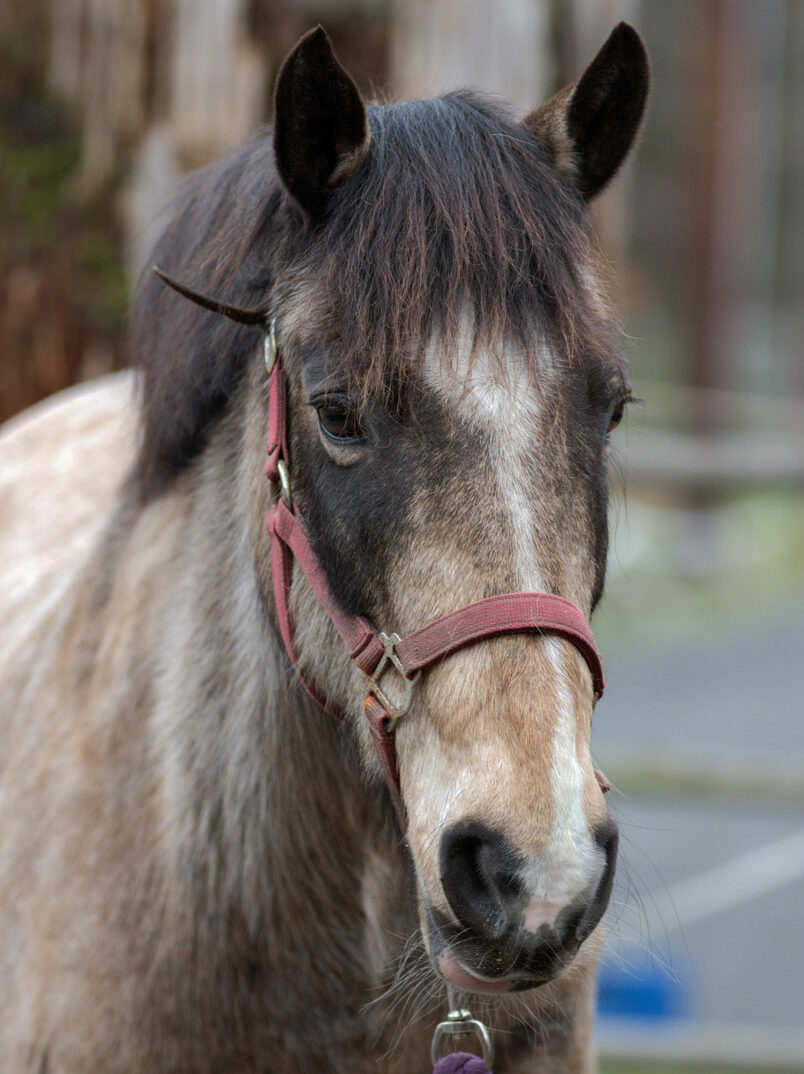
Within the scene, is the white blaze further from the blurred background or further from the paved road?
the paved road

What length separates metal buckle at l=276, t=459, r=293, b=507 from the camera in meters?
2.06

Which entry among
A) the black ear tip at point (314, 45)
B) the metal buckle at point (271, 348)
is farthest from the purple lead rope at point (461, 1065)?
the black ear tip at point (314, 45)

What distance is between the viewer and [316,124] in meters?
2.02

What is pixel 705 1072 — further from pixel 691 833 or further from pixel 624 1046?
pixel 691 833

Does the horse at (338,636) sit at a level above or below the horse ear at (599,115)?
below

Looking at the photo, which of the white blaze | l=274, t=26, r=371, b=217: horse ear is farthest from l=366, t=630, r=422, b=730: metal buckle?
l=274, t=26, r=371, b=217: horse ear

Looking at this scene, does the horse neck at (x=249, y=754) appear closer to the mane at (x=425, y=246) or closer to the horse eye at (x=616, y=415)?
the mane at (x=425, y=246)

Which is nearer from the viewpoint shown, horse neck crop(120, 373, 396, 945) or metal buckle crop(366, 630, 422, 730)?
metal buckle crop(366, 630, 422, 730)

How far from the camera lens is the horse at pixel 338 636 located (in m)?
1.75

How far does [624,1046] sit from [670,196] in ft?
64.6

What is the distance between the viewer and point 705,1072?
13.4 ft

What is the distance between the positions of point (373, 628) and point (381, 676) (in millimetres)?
75

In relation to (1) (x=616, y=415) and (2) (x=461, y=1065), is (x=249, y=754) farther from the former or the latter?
(1) (x=616, y=415)

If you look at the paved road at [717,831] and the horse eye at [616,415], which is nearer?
the horse eye at [616,415]
